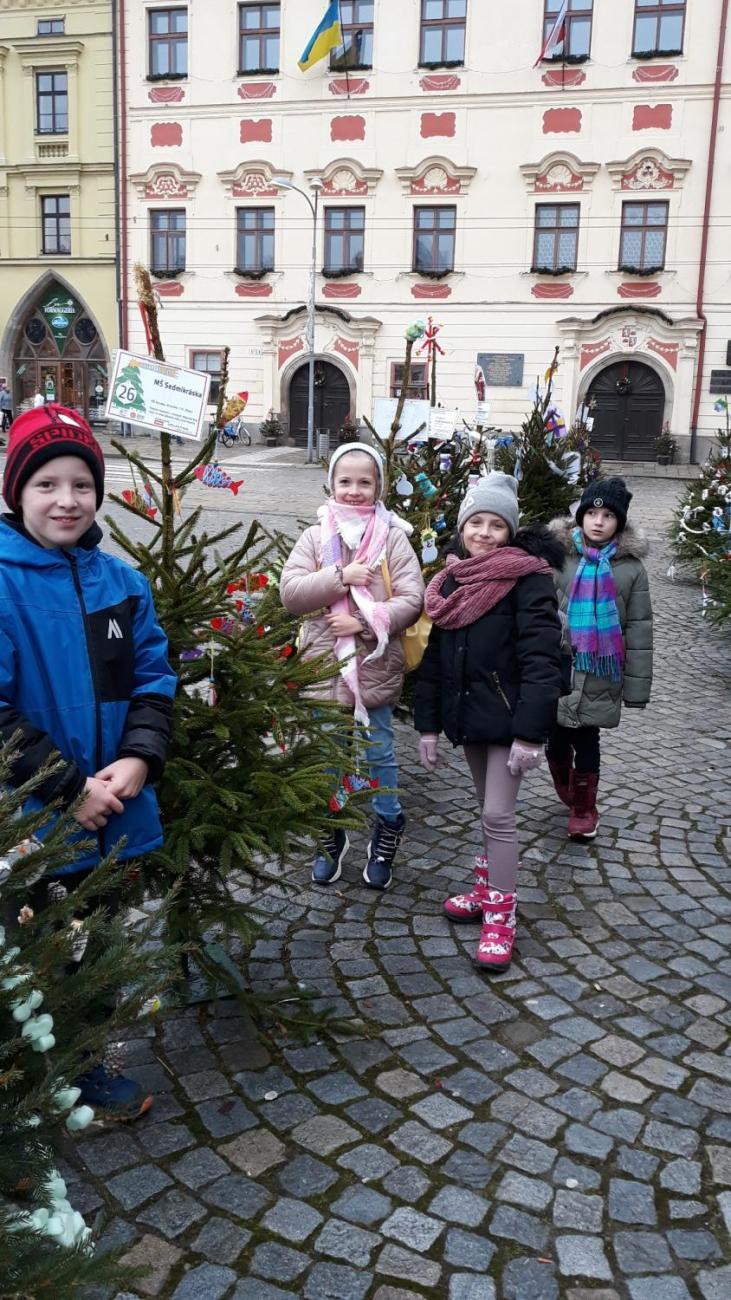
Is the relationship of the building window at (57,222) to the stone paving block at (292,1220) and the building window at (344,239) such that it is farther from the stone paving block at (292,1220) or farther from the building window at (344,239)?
the stone paving block at (292,1220)

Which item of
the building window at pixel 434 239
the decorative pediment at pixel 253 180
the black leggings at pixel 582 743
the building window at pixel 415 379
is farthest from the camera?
the decorative pediment at pixel 253 180

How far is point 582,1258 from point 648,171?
28.2 meters

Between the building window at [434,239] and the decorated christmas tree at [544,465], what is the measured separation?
1839 cm

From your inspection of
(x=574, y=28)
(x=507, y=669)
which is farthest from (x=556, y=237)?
(x=507, y=669)

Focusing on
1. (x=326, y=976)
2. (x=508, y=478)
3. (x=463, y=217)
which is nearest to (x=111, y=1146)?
(x=326, y=976)

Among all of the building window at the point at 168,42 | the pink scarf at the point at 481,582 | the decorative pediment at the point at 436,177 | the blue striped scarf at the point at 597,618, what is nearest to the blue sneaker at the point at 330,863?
the pink scarf at the point at 481,582

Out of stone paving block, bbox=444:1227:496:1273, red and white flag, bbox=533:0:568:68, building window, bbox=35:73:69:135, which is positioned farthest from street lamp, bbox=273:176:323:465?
stone paving block, bbox=444:1227:496:1273

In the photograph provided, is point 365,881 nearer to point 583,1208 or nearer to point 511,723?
point 511,723

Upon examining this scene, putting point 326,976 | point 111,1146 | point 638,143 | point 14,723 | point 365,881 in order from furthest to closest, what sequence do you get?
point 638,143
point 365,881
point 326,976
point 111,1146
point 14,723

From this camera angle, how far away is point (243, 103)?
2866 centimetres

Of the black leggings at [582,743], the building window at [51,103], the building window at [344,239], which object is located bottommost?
the black leggings at [582,743]

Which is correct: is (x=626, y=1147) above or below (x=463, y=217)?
below

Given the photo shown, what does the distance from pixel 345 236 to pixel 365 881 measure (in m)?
27.5

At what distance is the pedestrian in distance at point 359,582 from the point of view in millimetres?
3805
